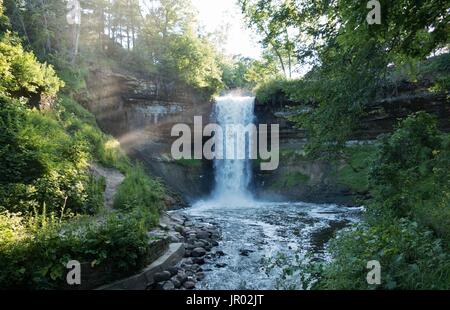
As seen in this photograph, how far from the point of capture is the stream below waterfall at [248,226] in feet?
27.7

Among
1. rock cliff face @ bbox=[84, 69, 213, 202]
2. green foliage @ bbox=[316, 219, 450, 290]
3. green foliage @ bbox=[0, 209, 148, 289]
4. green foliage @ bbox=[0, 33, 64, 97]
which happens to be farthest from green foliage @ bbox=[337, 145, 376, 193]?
green foliage @ bbox=[0, 33, 64, 97]

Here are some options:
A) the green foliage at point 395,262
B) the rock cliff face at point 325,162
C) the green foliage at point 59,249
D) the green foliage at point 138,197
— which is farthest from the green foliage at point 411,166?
the rock cliff face at point 325,162

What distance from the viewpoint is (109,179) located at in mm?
13172

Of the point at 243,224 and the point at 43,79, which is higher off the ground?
the point at 43,79

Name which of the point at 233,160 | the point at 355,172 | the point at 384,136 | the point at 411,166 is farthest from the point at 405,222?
the point at 233,160

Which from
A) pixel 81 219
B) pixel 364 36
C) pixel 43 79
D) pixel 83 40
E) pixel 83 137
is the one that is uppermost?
pixel 83 40

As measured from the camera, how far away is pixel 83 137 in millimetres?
14125

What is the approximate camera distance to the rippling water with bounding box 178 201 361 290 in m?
8.29

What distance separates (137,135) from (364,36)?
851 inches

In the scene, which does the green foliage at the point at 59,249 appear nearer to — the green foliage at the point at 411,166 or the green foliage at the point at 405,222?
the green foliage at the point at 405,222

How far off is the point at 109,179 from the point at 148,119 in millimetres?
13457
